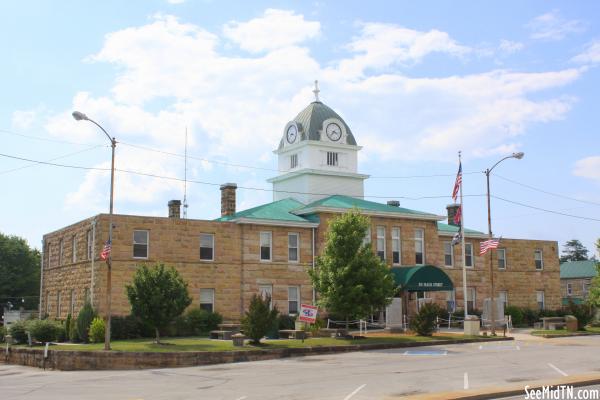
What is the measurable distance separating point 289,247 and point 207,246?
17.8 feet

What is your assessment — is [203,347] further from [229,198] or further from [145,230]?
[229,198]

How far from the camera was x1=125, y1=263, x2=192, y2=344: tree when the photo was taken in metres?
30.8

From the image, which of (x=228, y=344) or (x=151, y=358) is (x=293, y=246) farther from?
(x=151, y=358)

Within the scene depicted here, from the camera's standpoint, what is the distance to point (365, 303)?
34562mm

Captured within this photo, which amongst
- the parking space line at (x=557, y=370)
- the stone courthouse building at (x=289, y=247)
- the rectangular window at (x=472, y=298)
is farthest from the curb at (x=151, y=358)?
the rectangular window at (x=472, y=298)

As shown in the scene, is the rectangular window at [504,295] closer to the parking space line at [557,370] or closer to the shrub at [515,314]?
the shrub at [515,314]

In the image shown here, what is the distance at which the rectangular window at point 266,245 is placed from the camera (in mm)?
43469

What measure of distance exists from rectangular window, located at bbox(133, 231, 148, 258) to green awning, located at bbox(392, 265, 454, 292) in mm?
15495

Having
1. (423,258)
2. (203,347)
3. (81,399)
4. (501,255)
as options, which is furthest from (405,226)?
(81,399)

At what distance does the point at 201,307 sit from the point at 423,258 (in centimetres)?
1639

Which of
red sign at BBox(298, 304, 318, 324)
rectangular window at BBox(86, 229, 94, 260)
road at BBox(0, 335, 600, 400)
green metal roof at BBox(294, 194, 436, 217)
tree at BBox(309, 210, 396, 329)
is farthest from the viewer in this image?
green metal roof at BBox(294, 194, 436, 217)

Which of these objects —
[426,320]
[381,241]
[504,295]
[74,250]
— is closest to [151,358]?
[426,320]

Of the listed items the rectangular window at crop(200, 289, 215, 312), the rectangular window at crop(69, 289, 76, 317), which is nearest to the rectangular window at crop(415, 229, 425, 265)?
the rectangular window at crop(200, 289, 215, 312)

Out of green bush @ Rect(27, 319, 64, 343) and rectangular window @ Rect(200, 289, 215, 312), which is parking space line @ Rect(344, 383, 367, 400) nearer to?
green bush @ Rect(27, 319, 64, 343)
